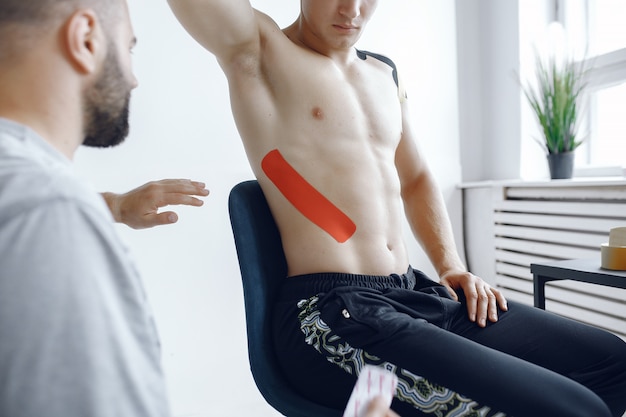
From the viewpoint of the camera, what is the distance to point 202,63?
6.83ft

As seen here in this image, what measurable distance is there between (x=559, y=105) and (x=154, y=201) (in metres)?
1.82

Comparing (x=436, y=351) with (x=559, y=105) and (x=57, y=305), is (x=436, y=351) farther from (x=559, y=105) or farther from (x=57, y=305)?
(x=559, y=105)

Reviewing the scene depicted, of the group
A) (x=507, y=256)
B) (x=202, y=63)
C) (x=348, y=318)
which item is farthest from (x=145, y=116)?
(x=507, y=256)

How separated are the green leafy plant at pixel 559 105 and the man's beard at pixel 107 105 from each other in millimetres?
1975

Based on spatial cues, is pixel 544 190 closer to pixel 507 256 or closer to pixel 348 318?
pixel 507 256

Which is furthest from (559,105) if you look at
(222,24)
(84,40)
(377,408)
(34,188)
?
(34,188)

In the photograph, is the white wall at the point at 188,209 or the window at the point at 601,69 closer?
the white wall at the point at 188,209

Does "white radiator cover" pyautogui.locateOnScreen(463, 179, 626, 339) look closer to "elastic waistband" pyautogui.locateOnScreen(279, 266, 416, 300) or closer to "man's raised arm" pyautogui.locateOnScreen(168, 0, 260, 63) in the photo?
"elastic waistband" pyautogui.locateOnScreen(279, 266, 416, 300)

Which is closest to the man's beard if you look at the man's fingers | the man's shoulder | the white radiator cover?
the man's shoulder

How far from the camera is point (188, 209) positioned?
206cm

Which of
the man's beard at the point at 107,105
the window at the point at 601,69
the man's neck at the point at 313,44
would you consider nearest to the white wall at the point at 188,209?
the man's neck at the point at 313,44

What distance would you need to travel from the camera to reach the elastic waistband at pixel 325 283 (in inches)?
40.2

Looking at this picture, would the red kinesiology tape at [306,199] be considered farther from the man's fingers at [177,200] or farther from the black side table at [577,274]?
the black side table at [577,274]

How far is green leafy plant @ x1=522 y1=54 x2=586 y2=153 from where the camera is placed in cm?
211
